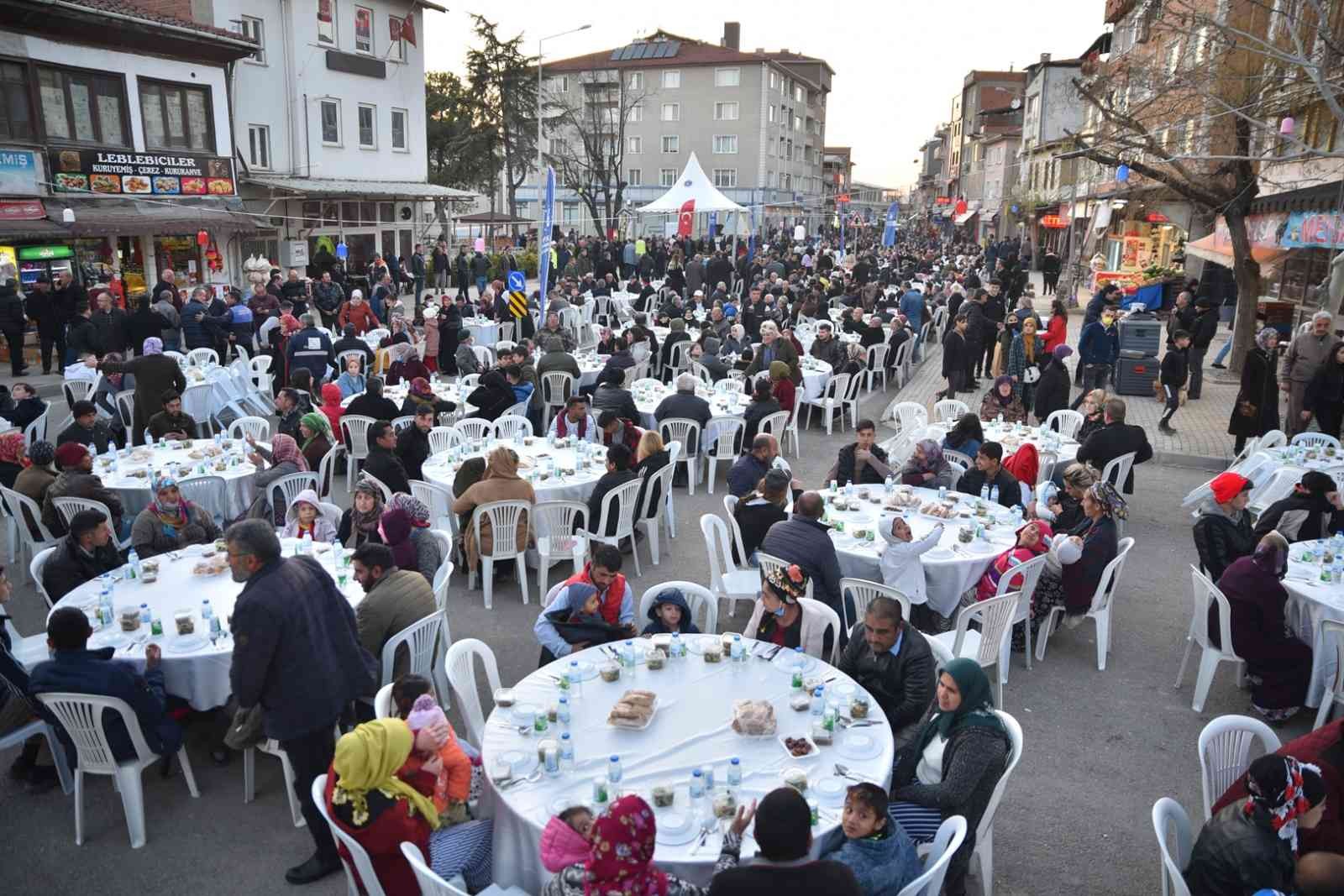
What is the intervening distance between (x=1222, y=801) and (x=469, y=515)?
5.83 metres

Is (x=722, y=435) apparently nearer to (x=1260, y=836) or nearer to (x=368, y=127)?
(x=1260, y=836)

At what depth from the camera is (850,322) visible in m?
17.0

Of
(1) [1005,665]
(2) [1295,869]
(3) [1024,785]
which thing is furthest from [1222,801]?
(1) [1005,665]

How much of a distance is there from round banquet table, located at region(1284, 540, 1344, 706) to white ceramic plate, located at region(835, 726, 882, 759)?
3491 mm

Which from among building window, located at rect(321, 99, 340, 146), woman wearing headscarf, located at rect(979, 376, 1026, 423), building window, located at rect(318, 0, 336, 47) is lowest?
woman wearing headscarf, located at rect(979, 376, 1026, 423)

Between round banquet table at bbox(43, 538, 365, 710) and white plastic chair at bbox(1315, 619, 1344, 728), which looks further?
white plastic chair at bbox(1315, 619, 1344, 728)

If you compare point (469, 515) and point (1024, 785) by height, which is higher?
point (469, 515)

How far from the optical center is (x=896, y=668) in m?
4.95

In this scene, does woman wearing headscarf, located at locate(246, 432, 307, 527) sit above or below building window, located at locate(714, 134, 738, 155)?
below

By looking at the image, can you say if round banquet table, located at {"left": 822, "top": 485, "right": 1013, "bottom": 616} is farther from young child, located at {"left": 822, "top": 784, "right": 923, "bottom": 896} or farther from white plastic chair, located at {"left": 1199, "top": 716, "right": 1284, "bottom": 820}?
young child, located at {"left": 822, "top": 784, "right": 923, "bottom": 896}

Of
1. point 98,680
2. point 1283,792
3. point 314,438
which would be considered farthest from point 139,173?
point 1283,792

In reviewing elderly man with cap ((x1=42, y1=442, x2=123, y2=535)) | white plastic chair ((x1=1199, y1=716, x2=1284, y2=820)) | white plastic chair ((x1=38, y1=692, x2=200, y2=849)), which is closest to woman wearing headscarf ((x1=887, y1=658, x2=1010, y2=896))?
white plastic chair ((x1=1199, y1=716, x2=1284, y2=820))

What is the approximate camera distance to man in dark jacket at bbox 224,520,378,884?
414 cm

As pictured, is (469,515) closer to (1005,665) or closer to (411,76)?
(1005,665)
